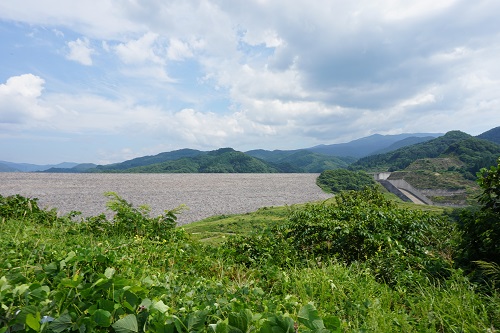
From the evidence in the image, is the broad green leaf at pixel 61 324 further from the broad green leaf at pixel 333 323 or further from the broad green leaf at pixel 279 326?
the broad green leaf at pixel 333 323

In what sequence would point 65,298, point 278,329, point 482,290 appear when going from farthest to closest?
point 482,290
point 65,298
point 278,329

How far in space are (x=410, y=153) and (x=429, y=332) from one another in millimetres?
203623

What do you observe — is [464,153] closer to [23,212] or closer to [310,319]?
[23,212]

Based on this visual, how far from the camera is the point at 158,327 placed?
222 cm

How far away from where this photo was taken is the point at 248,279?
234 inches

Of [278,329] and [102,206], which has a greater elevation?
[278,329]

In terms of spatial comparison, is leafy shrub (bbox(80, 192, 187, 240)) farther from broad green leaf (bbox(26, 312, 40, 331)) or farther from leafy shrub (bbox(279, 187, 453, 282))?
broad green leaf (bbox(26, 312, 40, 331))

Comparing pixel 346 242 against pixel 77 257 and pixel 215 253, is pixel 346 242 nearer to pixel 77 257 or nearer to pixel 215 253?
pixel 215 253

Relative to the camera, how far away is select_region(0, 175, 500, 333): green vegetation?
237 centimetres

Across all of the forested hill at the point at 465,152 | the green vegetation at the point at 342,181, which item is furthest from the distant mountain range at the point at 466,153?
the green vegetation at the point at 342,181

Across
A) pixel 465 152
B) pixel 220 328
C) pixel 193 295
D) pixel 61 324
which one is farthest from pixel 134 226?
pixel 465 152

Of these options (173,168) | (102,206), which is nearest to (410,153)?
(173,168)

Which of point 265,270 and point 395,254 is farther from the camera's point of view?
point 395,254

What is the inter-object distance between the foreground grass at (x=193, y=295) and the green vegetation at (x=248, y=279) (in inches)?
0.6
